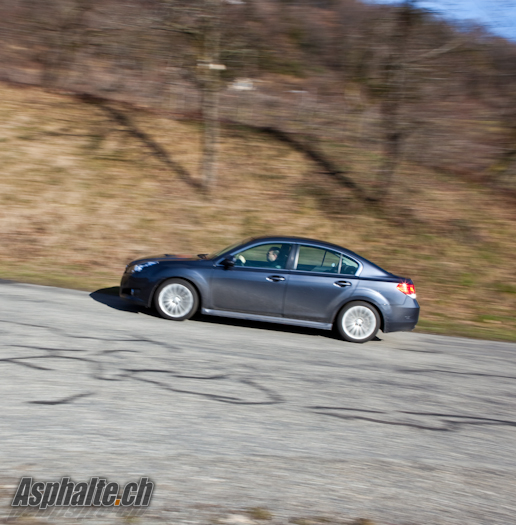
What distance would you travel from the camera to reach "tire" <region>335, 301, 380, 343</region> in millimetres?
9203

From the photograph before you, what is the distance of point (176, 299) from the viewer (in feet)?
30.1

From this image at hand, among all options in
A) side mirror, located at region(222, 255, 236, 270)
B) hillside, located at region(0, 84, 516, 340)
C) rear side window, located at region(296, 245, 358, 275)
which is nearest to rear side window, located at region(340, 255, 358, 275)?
rear side window, located at region(296, 245, 358, 275)

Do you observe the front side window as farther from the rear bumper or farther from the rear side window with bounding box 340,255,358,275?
the rear bumper

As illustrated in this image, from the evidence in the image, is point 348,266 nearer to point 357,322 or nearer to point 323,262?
point 323,262

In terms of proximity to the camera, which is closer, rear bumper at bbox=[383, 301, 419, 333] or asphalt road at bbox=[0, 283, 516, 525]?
asphalt road at bbox=[0, 283, 516, 525]

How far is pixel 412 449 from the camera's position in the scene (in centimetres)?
497

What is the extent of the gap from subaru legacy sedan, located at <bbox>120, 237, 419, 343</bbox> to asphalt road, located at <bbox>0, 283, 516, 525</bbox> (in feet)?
1.66

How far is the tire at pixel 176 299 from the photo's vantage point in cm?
914

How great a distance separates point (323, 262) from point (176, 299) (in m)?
2.32

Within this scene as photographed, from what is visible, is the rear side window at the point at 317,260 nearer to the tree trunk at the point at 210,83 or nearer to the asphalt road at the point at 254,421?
the asphalt road at the point at 254,421

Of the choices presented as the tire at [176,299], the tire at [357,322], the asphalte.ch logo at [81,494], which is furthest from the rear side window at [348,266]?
the asphalte.ch logo at [81,494]

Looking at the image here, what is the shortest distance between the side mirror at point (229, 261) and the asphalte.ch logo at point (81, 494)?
551 cm

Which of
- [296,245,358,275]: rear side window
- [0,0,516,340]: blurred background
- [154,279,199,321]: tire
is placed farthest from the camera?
[0,0,516,340]: blurred background

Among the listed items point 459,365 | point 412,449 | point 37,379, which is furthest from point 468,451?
point 37,379
